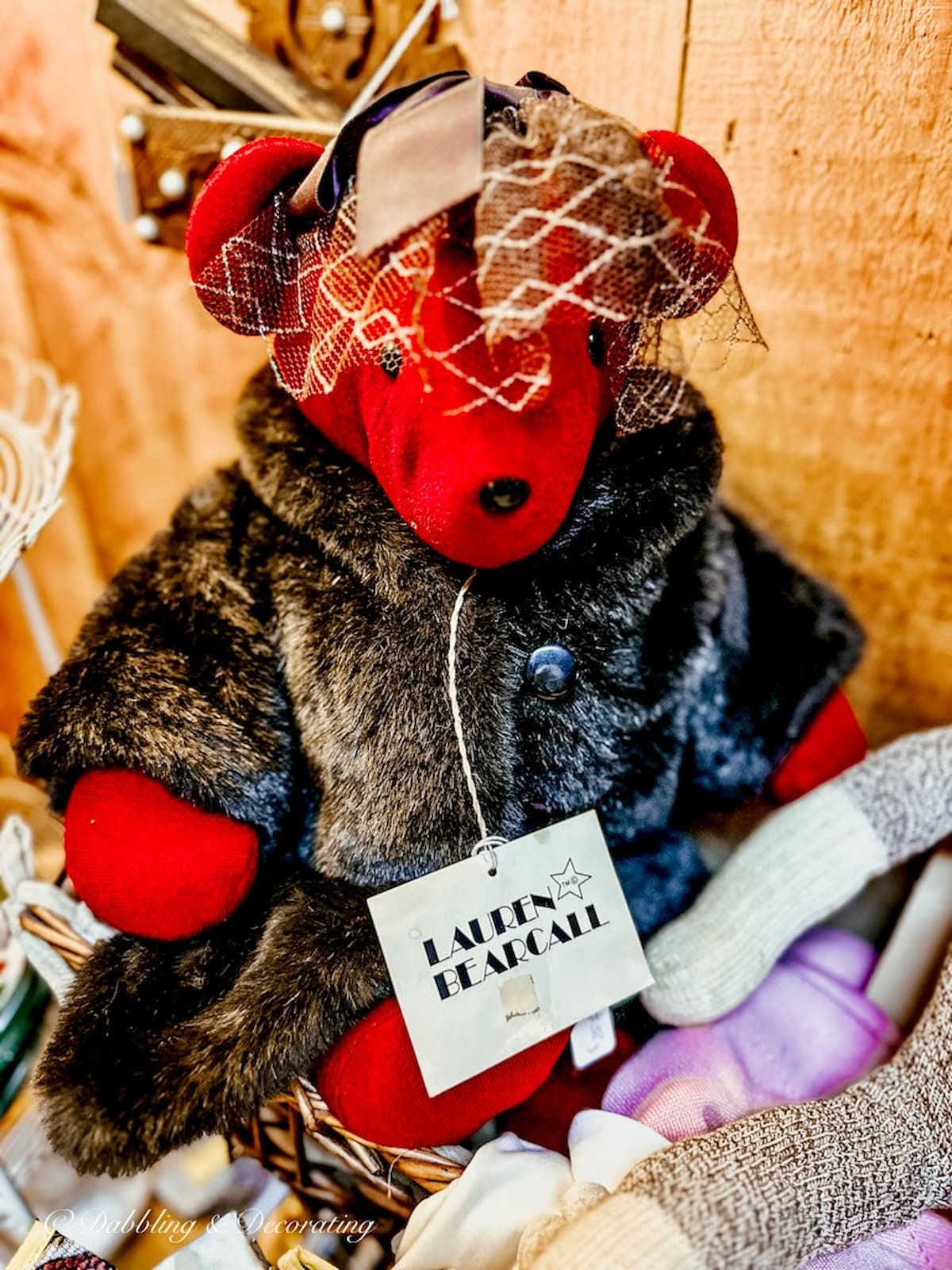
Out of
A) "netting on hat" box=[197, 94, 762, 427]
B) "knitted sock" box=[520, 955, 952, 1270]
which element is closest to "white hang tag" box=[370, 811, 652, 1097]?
"knitted sock" box=[520, 955, 952, 1270]

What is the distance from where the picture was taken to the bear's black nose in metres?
0.61

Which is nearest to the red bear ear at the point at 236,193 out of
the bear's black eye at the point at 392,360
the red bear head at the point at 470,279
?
the red bear head at the point at 470,279

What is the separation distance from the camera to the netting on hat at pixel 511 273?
1.72ft

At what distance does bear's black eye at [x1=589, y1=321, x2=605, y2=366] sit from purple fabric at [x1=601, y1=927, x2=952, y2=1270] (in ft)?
1.85

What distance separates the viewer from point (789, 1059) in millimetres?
860

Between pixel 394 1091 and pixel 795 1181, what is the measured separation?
0.92 ft

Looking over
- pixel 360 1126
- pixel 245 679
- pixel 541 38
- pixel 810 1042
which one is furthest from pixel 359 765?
pixel 541 38

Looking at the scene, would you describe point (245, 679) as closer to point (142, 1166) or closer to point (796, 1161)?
point (142, 1166)

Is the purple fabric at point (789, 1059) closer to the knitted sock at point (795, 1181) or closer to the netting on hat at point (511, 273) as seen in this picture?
the knitted sock at point (795, 1181)

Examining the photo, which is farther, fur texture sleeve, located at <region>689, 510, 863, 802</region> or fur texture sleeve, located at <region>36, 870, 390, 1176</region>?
fur texture sleeve, located at <region>689, 510, 863, 802</region>

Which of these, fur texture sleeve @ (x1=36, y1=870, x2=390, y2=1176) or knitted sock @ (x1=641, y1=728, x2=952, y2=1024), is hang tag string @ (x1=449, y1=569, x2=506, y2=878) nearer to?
fur texture sleeve @ (x1=36, y1=870, x2=390, y2=1176)

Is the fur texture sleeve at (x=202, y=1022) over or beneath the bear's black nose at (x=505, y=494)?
beneath

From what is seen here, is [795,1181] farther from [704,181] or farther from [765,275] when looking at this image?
[765,275]

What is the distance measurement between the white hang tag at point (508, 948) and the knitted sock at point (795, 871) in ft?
0.28
